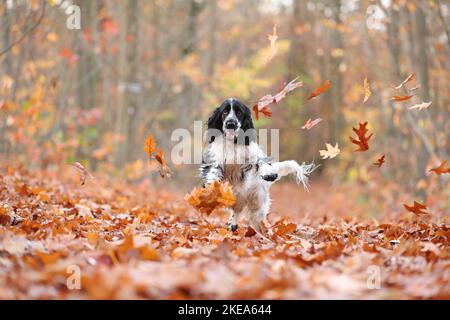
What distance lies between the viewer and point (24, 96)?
1558cm

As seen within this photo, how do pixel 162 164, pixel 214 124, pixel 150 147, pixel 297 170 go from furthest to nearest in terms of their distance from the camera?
pixel 297 170, pixel 214 124, pixel 162 164, pixel 150 147

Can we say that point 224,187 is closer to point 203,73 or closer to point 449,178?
point 449,178

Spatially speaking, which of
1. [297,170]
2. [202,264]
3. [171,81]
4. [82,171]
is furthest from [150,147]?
[171,81]

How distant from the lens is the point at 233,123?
690 centimetres

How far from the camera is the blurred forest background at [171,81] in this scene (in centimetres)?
1179

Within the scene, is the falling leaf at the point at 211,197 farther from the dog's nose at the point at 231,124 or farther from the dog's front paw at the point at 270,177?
the dog's nose at the point at 231,124

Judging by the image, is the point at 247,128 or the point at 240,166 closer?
the point at 240,166

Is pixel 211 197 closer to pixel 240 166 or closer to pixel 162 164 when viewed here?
pixel 162 164

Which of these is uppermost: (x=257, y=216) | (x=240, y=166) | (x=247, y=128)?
(x=247, y=128)

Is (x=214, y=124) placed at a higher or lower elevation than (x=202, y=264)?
higher

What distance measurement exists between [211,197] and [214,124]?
173cm

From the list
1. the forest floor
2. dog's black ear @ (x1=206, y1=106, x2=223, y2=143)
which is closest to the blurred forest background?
dog's black ear @ (x1=206, y1=106, x2=223, y2=143)

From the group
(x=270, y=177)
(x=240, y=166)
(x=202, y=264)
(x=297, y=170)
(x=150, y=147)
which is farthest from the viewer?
(x=297, y=170)

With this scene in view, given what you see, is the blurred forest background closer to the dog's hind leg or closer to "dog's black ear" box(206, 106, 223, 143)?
"dog's black ear" box(206, 106, 223, 143)
